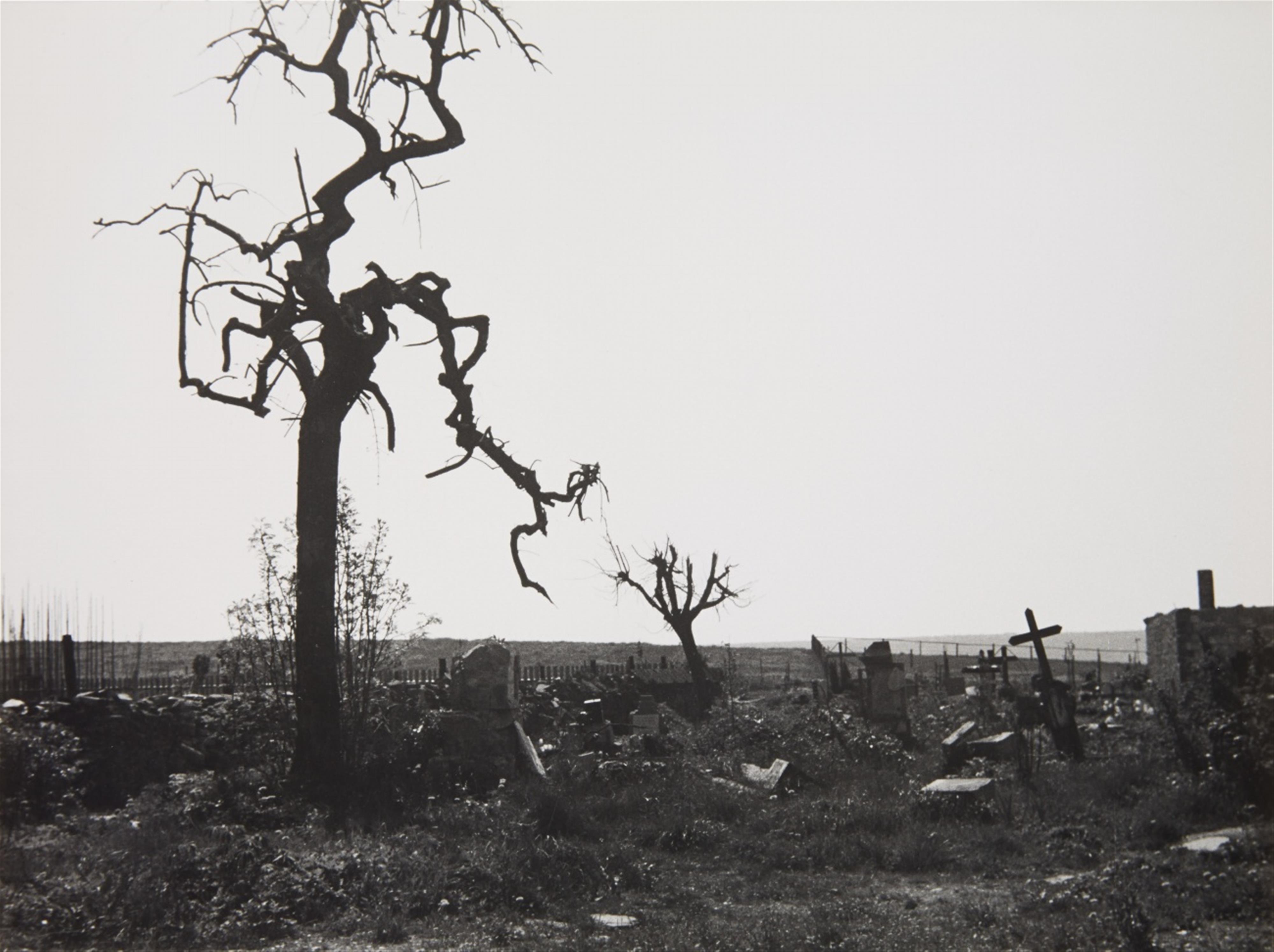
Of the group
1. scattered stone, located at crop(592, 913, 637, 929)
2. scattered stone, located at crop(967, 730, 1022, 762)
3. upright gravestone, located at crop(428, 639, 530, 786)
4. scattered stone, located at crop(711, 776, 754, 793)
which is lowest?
scattered stone, located at crop(711, 776, 754, 793)

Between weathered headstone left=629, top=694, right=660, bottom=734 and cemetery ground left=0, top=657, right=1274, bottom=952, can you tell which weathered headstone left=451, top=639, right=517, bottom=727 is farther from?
weathered headstone left=629, top=694, right=660, bottom=734

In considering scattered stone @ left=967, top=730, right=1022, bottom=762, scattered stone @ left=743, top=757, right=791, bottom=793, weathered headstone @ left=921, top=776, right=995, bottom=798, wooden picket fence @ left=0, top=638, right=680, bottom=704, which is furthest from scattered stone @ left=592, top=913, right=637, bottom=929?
scattered stone @ left=967, top=730, right=1022, bottom=762

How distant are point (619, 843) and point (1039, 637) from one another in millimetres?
9971

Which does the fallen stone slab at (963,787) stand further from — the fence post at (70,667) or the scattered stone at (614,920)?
the fence post at (70,667)

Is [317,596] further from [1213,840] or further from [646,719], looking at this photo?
[1213,840]

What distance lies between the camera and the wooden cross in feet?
54.5

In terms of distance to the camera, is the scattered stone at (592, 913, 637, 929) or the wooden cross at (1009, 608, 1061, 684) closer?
the scattered stone at (592, 913, 637, 929)

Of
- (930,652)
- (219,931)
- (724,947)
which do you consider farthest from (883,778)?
(930,652)

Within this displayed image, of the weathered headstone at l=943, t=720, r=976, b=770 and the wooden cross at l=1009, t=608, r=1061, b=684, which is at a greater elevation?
the wooden cross at l=1009, t=608, r=1061, b=684

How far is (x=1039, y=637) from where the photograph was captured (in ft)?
57.0

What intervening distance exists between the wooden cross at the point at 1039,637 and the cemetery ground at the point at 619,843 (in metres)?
1.13

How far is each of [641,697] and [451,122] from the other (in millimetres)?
12045

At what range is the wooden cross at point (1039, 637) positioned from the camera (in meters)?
16.6

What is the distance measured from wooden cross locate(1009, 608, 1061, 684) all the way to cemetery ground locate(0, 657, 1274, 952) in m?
1.13
